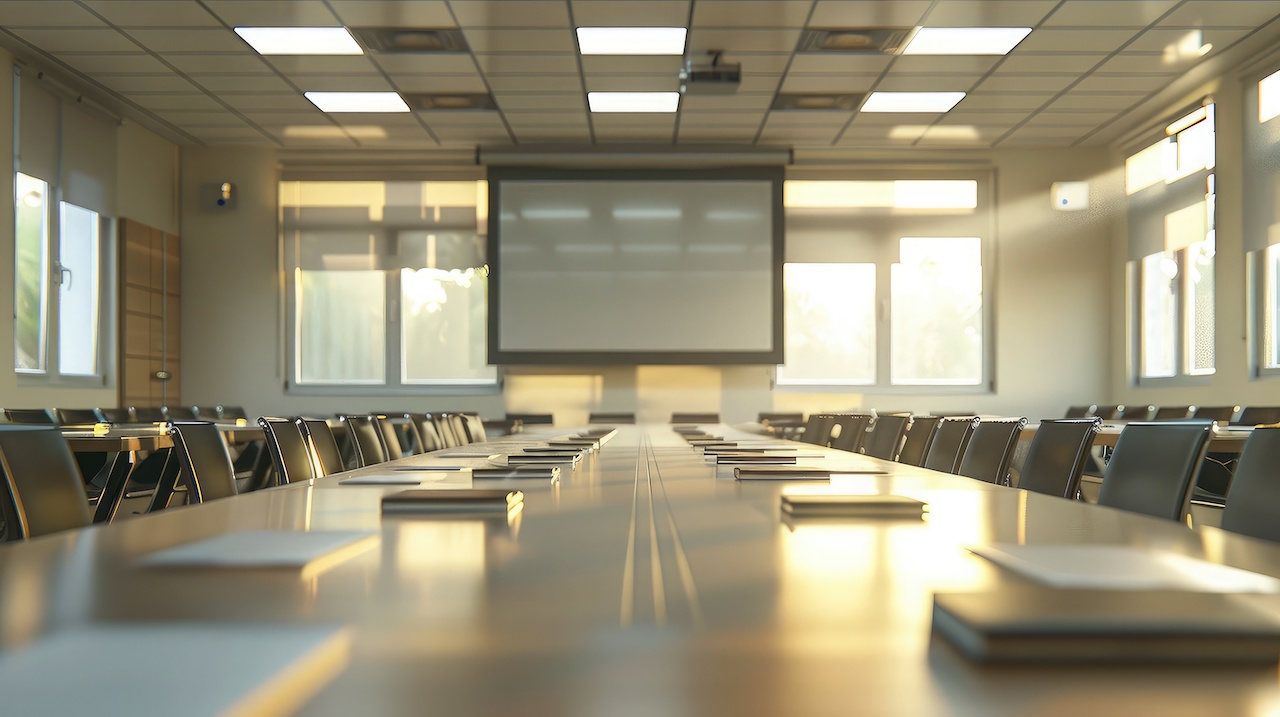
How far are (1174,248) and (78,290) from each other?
9607 mm

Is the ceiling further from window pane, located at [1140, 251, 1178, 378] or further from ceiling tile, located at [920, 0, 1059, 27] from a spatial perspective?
window pane, located at [1140, 251, 1178, 378]

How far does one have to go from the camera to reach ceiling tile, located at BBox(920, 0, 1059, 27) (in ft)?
20.4

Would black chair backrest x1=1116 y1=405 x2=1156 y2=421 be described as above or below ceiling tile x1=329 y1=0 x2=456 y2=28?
below

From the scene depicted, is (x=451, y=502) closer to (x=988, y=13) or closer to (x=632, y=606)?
(x=632, y=606)

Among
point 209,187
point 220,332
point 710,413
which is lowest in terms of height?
point 710,413

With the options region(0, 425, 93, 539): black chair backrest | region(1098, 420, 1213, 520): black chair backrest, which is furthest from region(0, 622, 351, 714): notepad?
region(1098, 420, 1213, 520): black chair backrest

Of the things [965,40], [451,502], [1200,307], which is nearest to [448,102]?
→ [965,40]

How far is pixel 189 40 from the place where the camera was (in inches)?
268

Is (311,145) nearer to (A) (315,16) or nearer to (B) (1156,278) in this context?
(A) (315,16)

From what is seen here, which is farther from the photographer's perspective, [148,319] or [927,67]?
[148,319]

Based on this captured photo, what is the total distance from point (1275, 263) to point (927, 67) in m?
2.98

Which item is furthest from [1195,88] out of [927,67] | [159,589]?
[159,589]

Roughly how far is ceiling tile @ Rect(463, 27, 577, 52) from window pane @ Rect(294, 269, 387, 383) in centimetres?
369

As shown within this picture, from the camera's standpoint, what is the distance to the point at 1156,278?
904 cm
